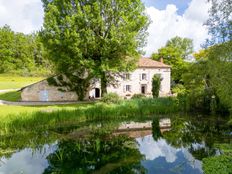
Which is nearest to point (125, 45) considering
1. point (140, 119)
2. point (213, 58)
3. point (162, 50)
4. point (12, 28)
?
point (140, 119)

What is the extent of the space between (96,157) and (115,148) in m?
1.77

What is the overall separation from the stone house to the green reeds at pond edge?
684 centimetres

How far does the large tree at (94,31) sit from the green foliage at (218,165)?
1518 centimetres

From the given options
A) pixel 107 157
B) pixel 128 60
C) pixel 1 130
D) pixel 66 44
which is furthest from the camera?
pixel 128 60

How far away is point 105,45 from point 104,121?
8.57 meters

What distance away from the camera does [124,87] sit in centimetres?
3678

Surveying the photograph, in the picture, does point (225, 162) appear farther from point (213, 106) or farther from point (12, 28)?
point (12, 28)

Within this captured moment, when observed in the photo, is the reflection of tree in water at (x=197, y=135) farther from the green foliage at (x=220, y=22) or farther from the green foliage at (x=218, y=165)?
the green foliage at (x=220, y=22)

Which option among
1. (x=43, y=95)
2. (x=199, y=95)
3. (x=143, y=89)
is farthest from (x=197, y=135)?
(x=143, y=89)

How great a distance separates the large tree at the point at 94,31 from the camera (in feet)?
74.3

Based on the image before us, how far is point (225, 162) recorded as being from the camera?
376 inches

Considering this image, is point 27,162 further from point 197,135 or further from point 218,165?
point 197,135

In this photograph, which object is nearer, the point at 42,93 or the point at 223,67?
the point at 223,67

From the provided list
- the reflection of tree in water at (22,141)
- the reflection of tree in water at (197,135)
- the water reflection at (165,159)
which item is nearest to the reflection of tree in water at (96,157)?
the water reflection at (165,159)
